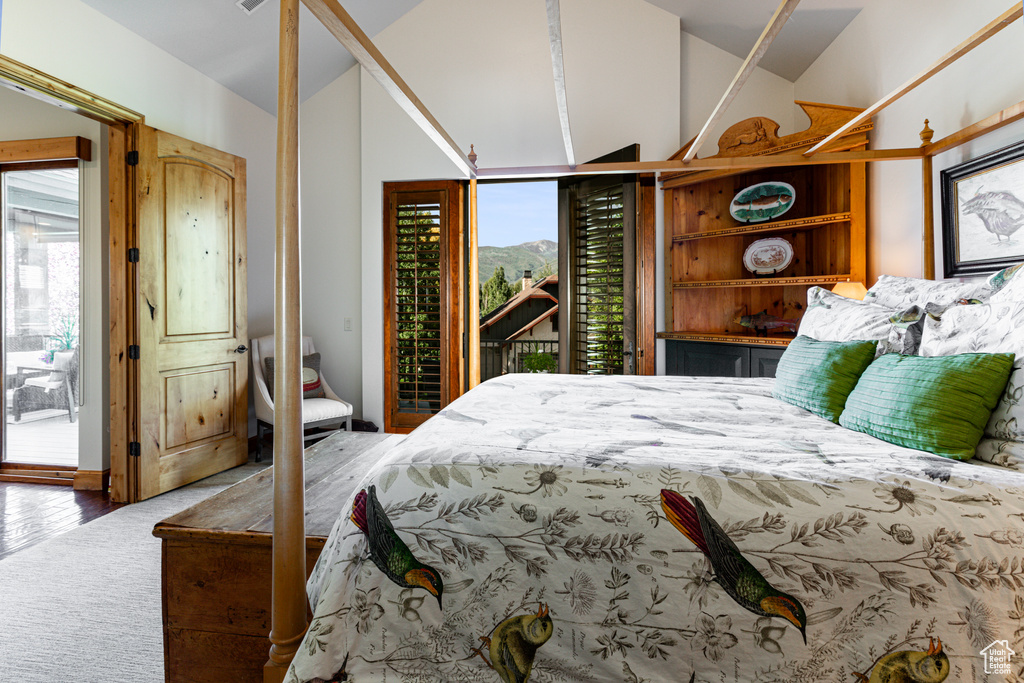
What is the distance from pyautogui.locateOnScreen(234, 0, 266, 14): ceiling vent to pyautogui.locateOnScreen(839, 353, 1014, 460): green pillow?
3835 millimetres

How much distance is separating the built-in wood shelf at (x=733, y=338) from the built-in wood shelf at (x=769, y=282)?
1.10ft

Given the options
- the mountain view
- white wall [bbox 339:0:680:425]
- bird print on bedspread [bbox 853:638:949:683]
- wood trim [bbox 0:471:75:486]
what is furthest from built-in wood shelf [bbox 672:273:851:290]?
the mountain view

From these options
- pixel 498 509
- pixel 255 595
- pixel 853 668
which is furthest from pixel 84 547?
pixel 853 668

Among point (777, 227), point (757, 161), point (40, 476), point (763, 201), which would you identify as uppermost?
point (763, 201)

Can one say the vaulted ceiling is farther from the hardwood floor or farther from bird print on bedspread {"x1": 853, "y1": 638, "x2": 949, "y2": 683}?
bird print on bedspread {"x1": 853, "y1": 638, "x2": 949, "y2": 683}

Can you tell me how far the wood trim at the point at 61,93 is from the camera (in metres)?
2.36

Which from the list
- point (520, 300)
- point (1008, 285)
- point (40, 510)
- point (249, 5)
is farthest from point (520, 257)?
point (1008, 285)

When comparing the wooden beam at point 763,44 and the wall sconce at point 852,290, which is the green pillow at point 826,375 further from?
the wall sconce at point 852,290

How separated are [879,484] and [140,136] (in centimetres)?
380

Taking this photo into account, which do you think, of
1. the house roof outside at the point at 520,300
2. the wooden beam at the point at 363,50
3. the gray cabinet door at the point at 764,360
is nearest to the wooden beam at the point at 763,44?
the wooden beam at the point at 363,50

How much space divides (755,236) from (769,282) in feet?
2.23

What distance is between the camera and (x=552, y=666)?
941mm

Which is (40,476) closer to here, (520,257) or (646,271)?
(646,271)

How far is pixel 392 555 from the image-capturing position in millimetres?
999
